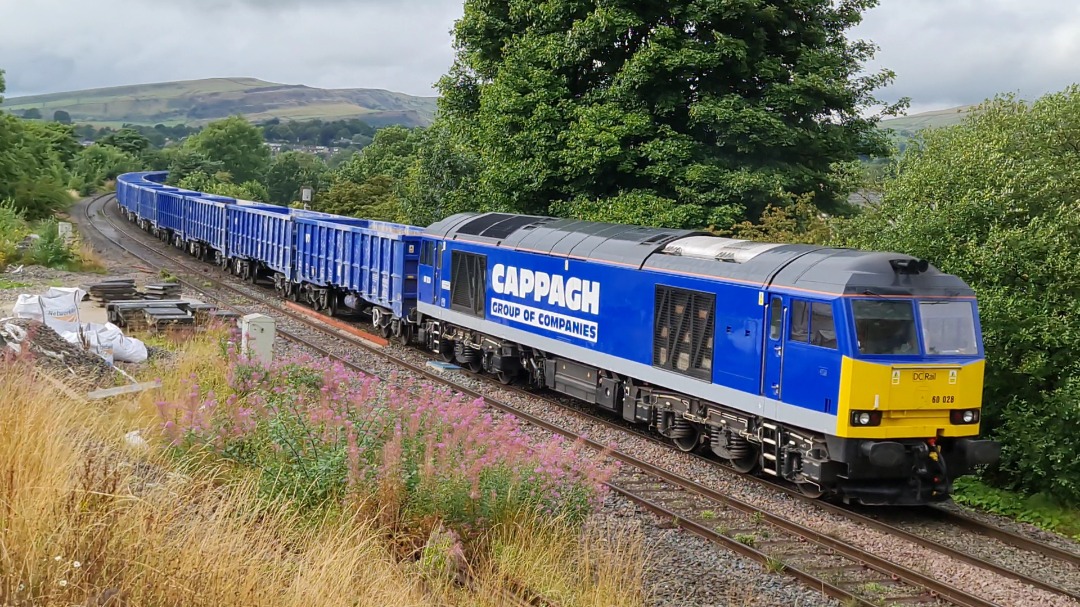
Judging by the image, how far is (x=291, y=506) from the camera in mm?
7316

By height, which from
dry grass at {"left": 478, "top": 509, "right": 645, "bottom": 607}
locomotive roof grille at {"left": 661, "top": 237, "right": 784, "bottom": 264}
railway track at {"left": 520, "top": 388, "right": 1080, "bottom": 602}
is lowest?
railway track at {"left": 520, "top": 388, "right": 1080, "bottom": 602}

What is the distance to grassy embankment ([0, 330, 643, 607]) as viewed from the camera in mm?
5121

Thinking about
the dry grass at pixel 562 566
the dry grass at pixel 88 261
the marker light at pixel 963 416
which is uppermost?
the marker light at pixel 963 416

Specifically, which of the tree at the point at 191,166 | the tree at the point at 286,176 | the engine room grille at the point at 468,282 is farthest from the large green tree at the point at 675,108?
the tree at the point at 286,176

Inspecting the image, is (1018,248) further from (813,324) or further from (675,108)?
(675,108)

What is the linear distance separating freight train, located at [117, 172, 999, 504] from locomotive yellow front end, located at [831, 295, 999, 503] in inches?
0.8

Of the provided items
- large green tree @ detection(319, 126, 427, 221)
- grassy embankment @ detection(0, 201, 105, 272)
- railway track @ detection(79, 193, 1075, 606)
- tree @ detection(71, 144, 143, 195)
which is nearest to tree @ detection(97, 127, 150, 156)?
tree @ detection(71, 144, 143, 195)

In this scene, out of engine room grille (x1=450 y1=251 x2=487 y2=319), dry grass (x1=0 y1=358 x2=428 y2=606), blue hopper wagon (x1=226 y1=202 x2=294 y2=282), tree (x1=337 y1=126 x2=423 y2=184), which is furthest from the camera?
tree (x1=337 y1=126 x2=423 y2=184)

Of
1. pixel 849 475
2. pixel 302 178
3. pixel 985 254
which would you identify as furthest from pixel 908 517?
pixel 302 178

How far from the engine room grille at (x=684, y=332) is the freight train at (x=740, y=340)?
3 cm

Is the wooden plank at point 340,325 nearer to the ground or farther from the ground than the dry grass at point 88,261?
nearer to the ground

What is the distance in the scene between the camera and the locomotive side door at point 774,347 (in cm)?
1144

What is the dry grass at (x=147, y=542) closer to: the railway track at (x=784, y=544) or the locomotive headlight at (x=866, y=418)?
the railway track at (x=784, y=544)

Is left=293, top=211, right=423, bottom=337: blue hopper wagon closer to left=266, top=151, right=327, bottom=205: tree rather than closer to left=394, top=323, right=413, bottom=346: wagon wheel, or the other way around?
left=394, top=323, right=413, bottom=346: wagon wheel
